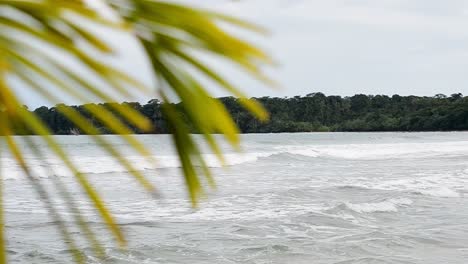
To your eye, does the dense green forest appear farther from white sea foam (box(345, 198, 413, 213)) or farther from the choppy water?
white sea foam (box(345, 198, 413, 213))

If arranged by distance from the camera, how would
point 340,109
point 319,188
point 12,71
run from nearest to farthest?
point 12,71 → point 319,188 → point 340,109

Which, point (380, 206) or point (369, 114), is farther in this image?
point (369, 114)

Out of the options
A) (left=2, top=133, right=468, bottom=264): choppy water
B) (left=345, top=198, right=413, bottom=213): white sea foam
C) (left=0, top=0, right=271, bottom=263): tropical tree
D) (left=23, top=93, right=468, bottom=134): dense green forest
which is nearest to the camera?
(left=0, top=0, right=271, bottom=263): tropical tree

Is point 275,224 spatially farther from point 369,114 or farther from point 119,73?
point 369,114

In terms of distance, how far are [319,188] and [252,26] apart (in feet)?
59.7

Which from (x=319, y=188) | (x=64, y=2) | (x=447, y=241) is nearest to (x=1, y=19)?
(x=64, y=2)

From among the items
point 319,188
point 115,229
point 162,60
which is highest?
point 162,60

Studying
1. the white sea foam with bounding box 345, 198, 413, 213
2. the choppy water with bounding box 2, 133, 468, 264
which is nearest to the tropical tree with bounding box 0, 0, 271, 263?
the choppy water with bounding box 2, 133, 468, 264

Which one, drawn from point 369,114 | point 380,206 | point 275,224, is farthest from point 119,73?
point 369,114

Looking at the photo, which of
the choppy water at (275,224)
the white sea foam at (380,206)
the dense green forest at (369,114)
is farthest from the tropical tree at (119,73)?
the dense green forest at (369,114)

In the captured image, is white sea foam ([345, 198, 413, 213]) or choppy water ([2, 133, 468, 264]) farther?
white sea foam ([345, 198, 413, 213])

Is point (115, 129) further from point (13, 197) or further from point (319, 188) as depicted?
point (319, 188)

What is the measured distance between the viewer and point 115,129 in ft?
1.63

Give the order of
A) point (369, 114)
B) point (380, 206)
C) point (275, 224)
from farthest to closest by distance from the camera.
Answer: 1. point (369, 114)
2. point (380, 206)
3. point (275, 224)
